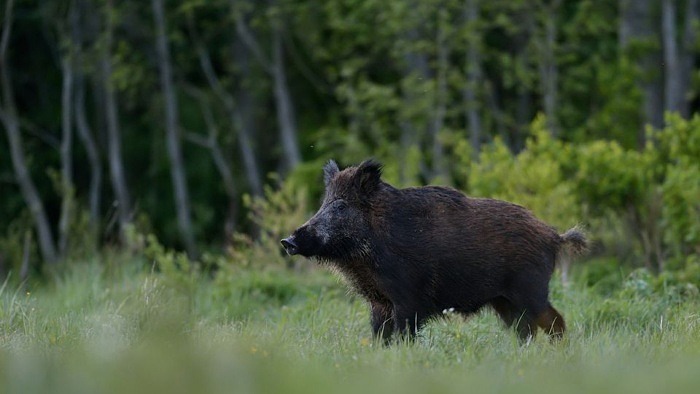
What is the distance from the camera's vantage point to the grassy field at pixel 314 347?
6.08m

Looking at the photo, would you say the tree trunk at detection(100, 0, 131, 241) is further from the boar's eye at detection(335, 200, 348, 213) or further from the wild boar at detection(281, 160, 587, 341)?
the wild boar at detection(281, 160, 587, 341)

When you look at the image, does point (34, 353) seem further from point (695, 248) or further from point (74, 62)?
point (74, 62)

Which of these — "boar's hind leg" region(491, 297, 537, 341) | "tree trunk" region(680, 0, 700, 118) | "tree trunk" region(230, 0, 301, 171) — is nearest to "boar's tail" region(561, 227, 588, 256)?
"boar's hind leg" region(491, 297, 537, 341)

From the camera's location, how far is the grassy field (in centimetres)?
608

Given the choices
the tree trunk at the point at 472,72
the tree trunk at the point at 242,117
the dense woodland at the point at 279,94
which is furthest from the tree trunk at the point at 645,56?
the tree trunk at the point at 242,117

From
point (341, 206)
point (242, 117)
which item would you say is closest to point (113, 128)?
point (242, 117)

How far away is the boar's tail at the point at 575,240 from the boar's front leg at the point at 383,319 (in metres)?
1.49

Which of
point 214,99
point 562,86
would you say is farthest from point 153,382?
point 214,99

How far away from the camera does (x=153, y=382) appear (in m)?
5.91

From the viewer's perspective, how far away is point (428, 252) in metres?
9.12

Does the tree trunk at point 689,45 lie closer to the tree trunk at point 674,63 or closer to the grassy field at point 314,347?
the tree trunk at point 674,63

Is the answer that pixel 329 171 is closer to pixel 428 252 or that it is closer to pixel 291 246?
pixel 291 246

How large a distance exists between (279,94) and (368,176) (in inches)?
707

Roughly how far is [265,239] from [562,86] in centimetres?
1198
